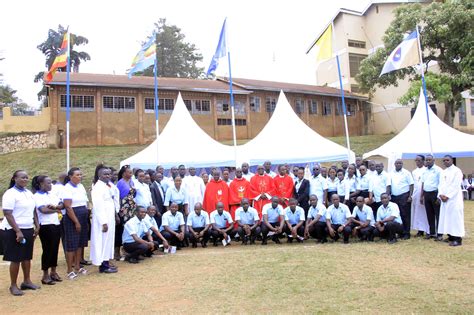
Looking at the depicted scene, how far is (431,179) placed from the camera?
8.41 m

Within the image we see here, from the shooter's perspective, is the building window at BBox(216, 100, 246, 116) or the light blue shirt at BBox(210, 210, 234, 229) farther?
the building window at BBox(216, 100, 246, 116)

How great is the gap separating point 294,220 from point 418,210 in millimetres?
A: 2717

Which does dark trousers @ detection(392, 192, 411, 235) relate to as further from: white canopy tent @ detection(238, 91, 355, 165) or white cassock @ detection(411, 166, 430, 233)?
white canopy tent @ detection(238, 91, 355, 165)

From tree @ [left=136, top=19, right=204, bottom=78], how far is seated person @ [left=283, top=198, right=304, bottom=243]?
32961 millimetres

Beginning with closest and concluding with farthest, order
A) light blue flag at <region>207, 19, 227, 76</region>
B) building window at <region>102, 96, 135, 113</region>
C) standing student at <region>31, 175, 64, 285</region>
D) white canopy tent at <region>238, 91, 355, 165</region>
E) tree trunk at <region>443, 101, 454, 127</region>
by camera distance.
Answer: standing student at <region>31, 175, 64, 285</region> < white canopy tent at <region>238, 91, 355, 165</region> < light blue flag at <region>207, 19, 227, 76</region> < tree trunk at <region>443, 101, 454, 127</region> < building window at <region>102, 96, 135, 113</region>

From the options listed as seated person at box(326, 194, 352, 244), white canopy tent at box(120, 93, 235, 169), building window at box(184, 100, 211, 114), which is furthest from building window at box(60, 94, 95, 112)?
seated person at box(326, 194, 352, 244)

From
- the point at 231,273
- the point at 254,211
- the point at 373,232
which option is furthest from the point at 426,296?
the point at 254,211

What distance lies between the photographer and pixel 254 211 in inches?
347

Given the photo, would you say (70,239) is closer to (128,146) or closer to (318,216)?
(318,216)

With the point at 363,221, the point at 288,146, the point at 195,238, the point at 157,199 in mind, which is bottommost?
the point at 195,238

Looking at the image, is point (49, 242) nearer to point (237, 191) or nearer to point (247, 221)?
point (247, 221)

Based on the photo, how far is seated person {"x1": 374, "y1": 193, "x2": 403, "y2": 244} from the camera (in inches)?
321

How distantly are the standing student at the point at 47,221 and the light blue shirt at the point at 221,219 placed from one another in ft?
11.2

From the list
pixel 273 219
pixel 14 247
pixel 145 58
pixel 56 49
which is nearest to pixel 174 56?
pixel 56 49
